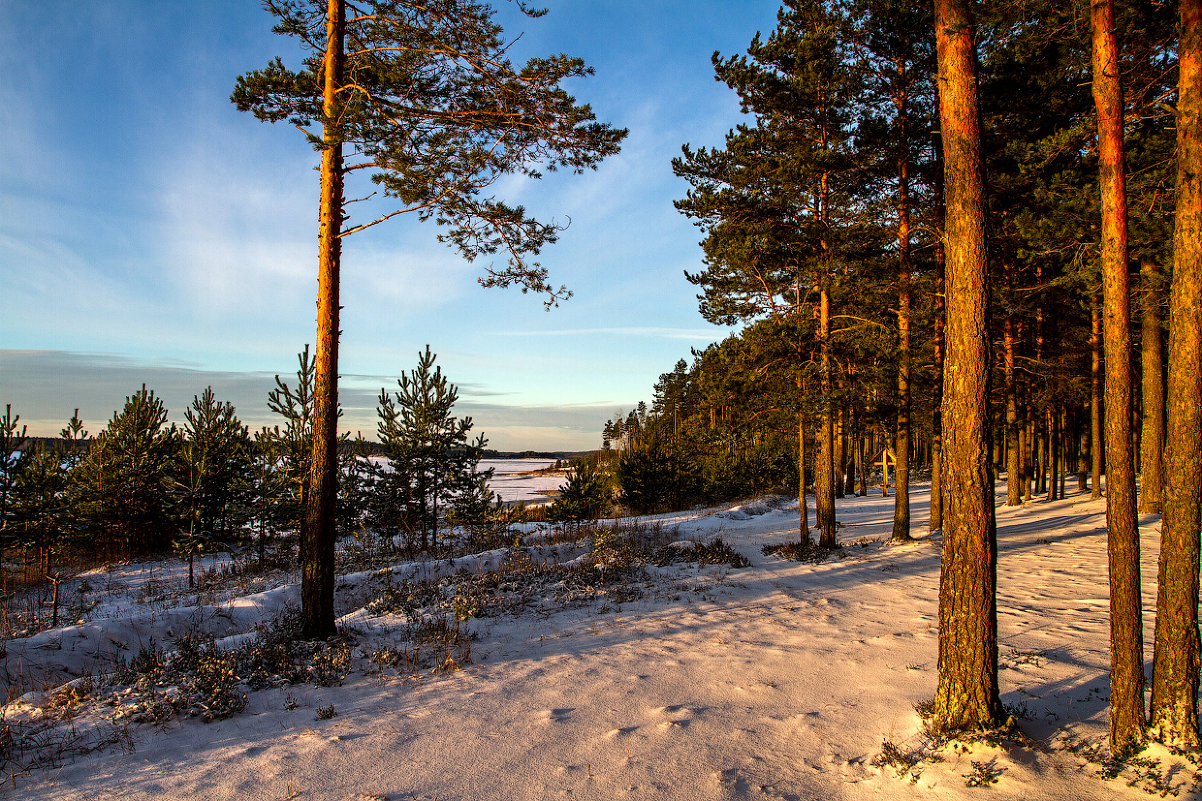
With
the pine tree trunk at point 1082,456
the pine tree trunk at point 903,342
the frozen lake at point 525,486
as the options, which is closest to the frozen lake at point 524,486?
the frozen lake at point 525,486

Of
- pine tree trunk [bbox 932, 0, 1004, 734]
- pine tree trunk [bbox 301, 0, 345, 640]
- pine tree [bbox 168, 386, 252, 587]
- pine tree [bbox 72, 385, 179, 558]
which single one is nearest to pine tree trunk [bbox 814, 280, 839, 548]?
pine tree trunk [bbox 932, 0, 1004, 734]

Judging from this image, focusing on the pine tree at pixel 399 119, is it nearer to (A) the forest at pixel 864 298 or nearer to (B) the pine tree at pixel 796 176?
(A) the forest at pixel 864 298

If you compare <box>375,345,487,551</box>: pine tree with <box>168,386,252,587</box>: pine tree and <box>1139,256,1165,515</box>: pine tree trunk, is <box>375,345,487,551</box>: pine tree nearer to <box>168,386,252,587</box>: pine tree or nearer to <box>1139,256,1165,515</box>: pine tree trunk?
<box>168,386,252,587</box>: pine tree

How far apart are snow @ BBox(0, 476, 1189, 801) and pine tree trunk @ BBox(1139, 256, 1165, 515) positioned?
7603 millimetres

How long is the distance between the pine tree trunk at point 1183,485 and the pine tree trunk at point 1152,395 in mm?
10518

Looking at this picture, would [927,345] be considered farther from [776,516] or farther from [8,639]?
[8,639]

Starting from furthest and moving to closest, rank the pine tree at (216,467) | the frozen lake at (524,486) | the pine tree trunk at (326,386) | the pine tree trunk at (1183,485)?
the frozen lake at (524,486)
the pine tree at (216,467)
the pine tree trunk at (326,386)
the pine tree trunk at (1183,485)

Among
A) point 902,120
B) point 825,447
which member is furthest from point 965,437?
point 902,120

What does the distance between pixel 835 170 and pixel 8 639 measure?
15.3 meters

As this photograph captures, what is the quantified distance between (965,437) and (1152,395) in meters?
13.4

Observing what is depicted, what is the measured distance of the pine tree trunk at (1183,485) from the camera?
3.85 m

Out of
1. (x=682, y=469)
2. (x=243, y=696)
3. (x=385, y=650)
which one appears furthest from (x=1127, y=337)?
(x=682, y=469)

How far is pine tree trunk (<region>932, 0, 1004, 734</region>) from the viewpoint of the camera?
4.23 metres

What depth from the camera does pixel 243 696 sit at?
16.3ft
